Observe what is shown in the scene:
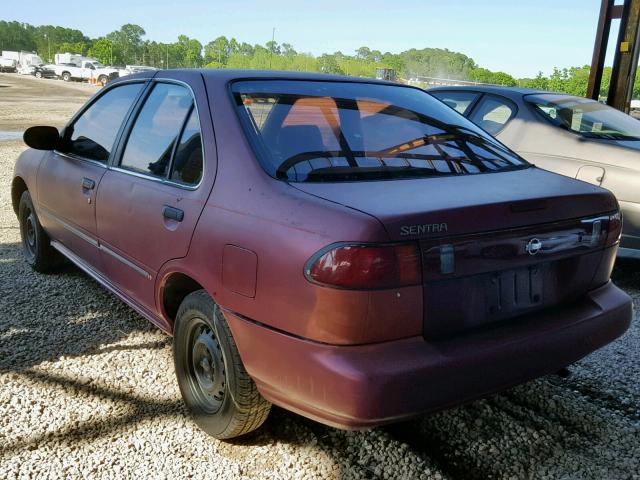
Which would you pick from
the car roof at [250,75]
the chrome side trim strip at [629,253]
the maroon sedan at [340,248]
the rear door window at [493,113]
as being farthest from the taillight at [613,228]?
the rear door window at [493,113]

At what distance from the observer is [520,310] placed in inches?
91.0

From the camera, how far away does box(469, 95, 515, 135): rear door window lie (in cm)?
573

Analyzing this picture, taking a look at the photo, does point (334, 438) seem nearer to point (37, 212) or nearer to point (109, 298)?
point (109, 298)

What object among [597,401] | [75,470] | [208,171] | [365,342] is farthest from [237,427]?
[597,401]

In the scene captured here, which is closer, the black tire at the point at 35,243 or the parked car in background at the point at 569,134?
the black tire at the point at 35,243

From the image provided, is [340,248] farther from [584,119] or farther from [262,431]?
[584,119]

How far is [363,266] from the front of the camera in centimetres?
197

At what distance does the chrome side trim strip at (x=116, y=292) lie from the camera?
3.01 metres

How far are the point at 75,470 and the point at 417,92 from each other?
2.51m

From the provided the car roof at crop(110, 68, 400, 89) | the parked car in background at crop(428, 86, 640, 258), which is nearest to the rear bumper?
the car roof at crop(110, 68, 400, 89)

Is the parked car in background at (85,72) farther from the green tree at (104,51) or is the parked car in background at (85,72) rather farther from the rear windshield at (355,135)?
the green tree at (104,51)

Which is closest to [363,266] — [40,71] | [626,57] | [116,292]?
[116,292]

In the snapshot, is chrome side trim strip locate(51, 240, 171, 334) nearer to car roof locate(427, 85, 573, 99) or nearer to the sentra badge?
the sentra badge

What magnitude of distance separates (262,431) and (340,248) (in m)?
1.18
